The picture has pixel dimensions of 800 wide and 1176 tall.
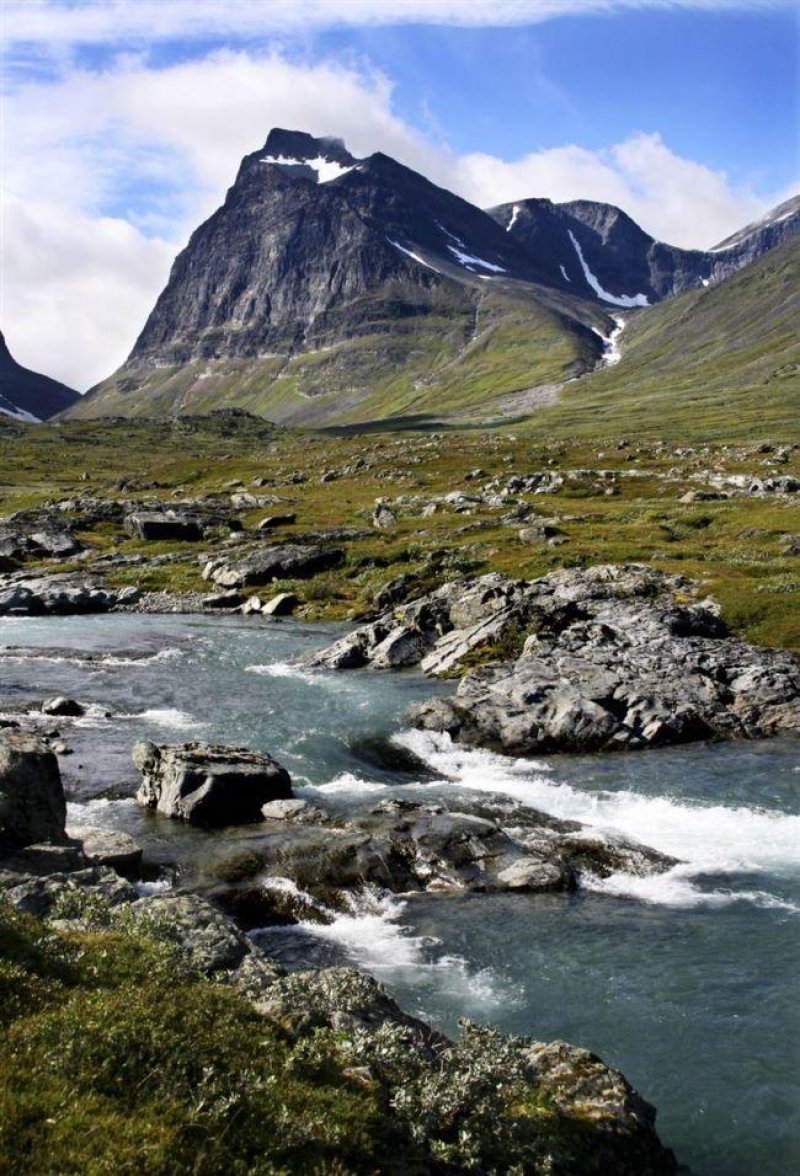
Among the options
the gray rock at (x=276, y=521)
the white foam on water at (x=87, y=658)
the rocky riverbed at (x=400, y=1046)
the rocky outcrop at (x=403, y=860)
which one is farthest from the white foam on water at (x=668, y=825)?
the gray rock at (x=276, y=521)

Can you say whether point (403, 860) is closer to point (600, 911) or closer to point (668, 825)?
point (600, 911)

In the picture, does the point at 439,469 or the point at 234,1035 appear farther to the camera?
the point at 439,469

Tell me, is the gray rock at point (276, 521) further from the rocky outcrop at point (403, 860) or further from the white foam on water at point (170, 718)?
the rocky outcrop at point (403, 860)

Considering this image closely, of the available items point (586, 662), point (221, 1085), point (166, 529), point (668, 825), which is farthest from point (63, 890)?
point (166, 529)

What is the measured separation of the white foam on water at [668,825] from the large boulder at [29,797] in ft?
53.3

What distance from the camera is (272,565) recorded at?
89625 mm

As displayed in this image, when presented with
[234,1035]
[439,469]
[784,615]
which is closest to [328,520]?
[439,469]

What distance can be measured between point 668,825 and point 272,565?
6556 cm

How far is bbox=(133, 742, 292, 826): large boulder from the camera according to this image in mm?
29422

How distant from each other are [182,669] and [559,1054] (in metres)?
44.6

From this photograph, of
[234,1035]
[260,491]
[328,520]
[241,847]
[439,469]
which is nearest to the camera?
[234,1035]

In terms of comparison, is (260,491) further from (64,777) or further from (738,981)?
(738,981)

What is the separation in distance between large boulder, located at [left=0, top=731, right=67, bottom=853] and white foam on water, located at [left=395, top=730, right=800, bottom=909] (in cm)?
1624

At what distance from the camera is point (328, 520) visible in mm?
118438
